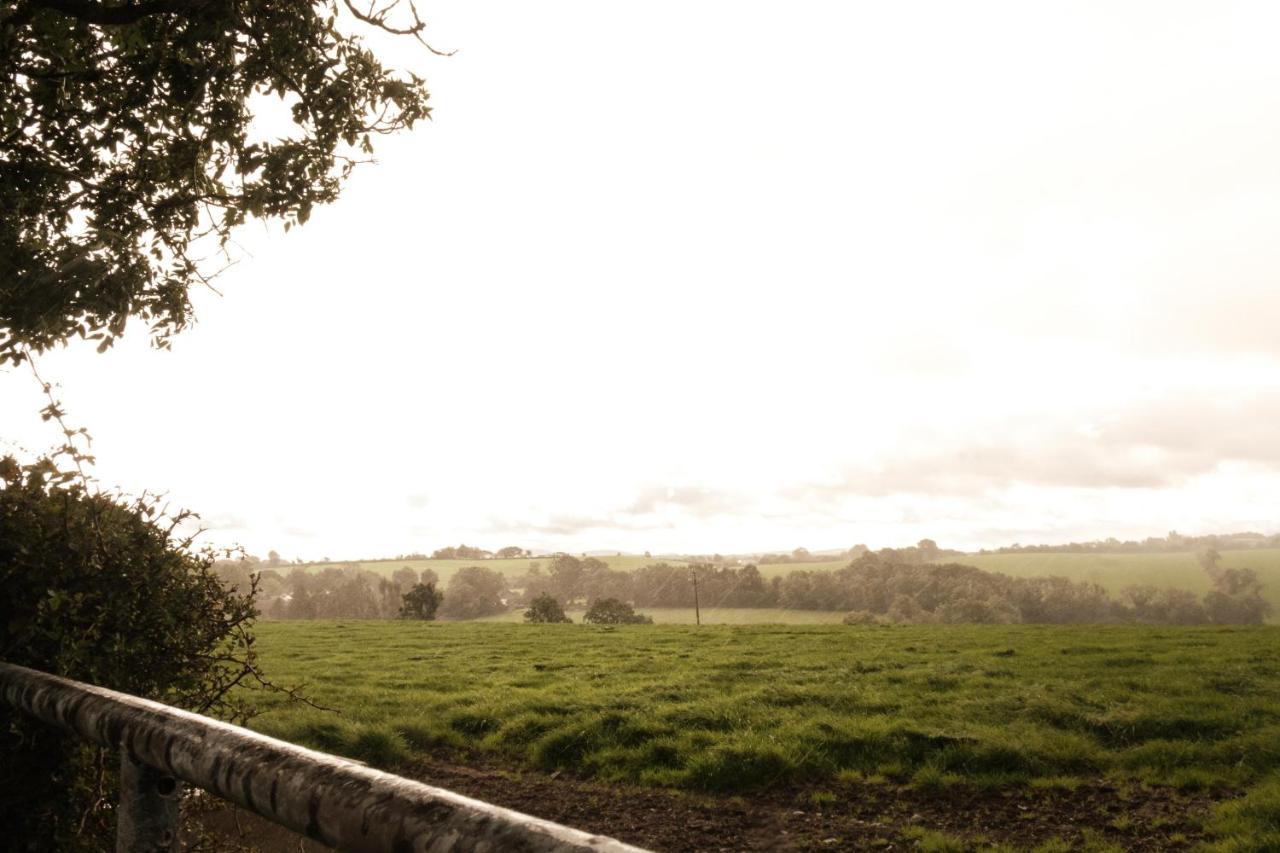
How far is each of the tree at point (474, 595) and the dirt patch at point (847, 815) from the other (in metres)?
73.9

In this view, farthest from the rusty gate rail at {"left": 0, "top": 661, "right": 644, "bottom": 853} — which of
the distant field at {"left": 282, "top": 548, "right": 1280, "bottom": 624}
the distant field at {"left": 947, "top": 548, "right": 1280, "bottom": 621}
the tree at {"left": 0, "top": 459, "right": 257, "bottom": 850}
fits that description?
the distant field at {"left": 947, "top": 548, "right": 1280, "bottom": 621}

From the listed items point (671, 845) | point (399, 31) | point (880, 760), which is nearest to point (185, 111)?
point (399, 31)

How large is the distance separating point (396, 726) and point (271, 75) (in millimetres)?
9991

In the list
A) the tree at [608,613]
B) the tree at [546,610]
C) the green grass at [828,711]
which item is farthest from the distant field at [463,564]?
the green grass at [828,711]

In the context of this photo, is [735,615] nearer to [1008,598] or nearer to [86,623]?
[1008,598]

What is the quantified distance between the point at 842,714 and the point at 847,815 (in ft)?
13.9

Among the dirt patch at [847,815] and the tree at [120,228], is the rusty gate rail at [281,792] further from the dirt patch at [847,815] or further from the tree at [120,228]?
the dirt patch at [847,815]

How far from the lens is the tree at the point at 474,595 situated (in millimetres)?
81438

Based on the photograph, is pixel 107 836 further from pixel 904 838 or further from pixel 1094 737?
pixel 1094 737

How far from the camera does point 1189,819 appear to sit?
24.8 ft

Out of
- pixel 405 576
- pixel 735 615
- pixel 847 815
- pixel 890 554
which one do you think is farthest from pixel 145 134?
pixel 890 554

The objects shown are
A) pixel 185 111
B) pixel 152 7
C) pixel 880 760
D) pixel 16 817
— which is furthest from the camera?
pixel 880 760

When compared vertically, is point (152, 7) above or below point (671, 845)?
above

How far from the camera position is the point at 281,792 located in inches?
61.9
